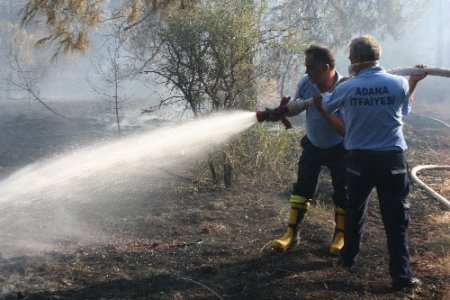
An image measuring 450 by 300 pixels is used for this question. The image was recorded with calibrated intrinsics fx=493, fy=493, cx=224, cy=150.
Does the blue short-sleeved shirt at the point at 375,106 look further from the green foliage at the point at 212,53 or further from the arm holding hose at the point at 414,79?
the green foliage at the point at 212,53

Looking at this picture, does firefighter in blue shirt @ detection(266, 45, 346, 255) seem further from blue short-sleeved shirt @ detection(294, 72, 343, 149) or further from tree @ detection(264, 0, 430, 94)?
tree @ detection(264, 0, 430, 94)

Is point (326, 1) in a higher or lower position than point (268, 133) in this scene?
higher

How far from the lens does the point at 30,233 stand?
17.5 ft

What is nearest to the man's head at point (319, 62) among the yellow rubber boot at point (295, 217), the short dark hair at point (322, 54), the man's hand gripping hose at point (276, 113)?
the short dark hair at point (322, 54)

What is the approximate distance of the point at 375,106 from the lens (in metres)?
3.40

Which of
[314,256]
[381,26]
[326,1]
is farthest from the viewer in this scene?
[381,26]

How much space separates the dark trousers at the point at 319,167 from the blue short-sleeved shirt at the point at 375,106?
30.2 inches

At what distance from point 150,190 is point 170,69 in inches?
73.8

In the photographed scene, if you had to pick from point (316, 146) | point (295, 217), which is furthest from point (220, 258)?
point (316, 146)

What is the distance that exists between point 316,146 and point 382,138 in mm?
940

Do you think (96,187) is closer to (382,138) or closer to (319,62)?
(319,62)

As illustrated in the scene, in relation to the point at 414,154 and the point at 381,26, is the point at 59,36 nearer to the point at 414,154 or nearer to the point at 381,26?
the point at 414,154

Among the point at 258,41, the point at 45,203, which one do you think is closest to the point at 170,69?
the point at 258,41

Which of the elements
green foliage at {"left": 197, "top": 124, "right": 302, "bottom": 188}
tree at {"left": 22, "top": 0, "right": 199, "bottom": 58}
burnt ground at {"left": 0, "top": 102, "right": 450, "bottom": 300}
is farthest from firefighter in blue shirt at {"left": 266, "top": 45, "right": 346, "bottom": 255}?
green foliage at {"left": 197, "top": 124, "right": 302, "bottom": 188}
